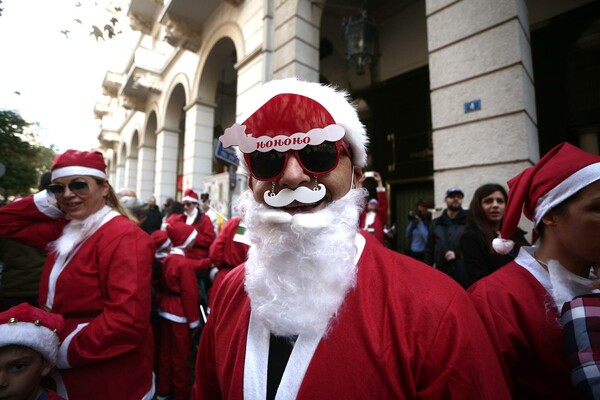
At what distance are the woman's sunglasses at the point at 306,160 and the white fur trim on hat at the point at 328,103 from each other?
0.11m

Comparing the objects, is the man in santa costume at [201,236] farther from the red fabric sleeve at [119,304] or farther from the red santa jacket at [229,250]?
the red fabric sleeve at [119,304]

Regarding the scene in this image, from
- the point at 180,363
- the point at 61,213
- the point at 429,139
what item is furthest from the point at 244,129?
the point at 429,139

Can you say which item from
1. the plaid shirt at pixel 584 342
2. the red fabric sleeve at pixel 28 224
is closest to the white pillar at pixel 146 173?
the red fabric sleeve at pixel 28 224

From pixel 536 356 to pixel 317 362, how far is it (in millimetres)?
843

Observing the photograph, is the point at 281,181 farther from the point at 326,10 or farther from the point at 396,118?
the point at 326,10

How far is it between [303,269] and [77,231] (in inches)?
70.6

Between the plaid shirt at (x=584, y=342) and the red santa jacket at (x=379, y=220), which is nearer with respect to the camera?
the plaid shirt at (x=584, y=342)

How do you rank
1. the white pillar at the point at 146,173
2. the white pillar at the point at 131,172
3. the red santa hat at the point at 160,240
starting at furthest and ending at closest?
the white pillar at the point at 131,172
the white pillar at the point at 146,173
the red santa hat at the point at 160,240

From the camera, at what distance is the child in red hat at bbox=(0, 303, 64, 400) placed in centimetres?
148

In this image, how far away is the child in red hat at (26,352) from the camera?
4.86 feet

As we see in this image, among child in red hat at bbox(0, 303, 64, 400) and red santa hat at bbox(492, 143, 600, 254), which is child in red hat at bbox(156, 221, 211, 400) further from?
red santa hat at bbox(492, 143, 600, 254)

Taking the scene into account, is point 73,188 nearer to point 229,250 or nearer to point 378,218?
point 229,250

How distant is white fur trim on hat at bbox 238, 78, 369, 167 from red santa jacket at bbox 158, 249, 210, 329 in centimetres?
292

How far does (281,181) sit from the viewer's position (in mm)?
1176
